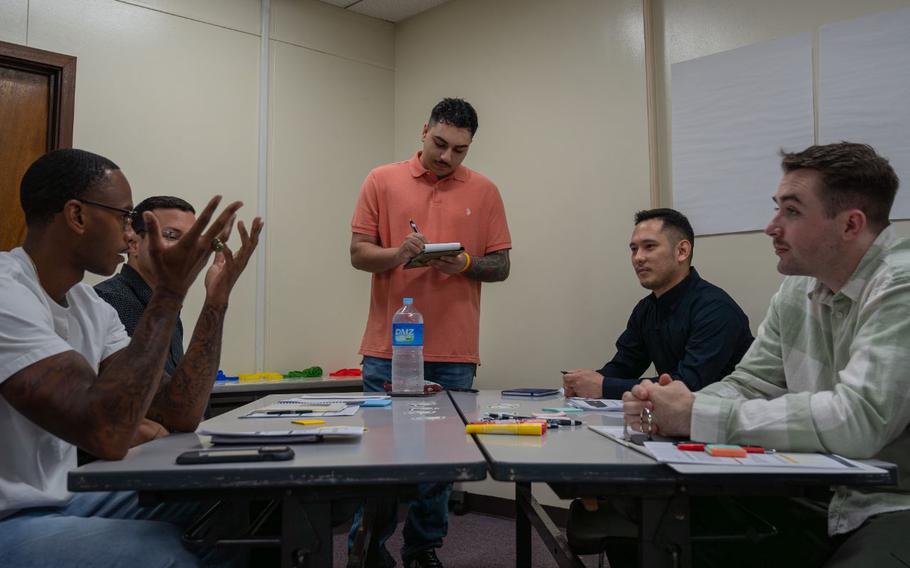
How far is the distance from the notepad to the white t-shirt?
110 cm

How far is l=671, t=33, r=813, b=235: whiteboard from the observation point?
8.96 ft

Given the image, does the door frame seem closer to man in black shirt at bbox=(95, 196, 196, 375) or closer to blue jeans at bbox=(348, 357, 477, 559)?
man in black shirt at bbox=(95, 196, 196, 375)

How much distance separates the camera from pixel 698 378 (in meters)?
2.29

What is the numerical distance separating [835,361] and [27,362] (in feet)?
5.14

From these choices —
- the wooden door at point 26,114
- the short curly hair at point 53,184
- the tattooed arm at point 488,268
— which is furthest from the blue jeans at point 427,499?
the wooden door at point 26,114

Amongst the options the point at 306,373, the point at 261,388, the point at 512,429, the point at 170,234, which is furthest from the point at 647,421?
the point at 306,373

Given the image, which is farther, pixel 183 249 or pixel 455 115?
pixel 455 115

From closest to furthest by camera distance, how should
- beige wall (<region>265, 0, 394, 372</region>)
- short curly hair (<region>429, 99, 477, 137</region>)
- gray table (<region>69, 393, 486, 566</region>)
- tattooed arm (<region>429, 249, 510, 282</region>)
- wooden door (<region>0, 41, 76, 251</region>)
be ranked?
gray table (<region>69, 393, 486, 566</region>), tattooed arm (<region>429, 249, 510, 282</region>), short curly hair (<region>429, 99, 477, 137</region>), wooden door (<region>0, 41, 76, 251</region>), beige wall (<region>265, 0, 394, 372</region>)

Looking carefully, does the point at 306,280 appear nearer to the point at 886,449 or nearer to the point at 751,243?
the point at 751,243

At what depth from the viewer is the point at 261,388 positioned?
338cm

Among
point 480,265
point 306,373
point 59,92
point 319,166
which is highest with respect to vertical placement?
point 59,92

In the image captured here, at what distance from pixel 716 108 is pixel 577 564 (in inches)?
84.5

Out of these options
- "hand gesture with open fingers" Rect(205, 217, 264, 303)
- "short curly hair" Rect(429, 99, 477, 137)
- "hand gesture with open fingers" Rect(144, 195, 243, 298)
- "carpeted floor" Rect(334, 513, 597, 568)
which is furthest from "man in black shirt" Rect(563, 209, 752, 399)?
"hand gesture with open fingers" Rect(144, 195, 243, 298)

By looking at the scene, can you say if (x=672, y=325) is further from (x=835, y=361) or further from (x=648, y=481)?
(x=648, y=481)
